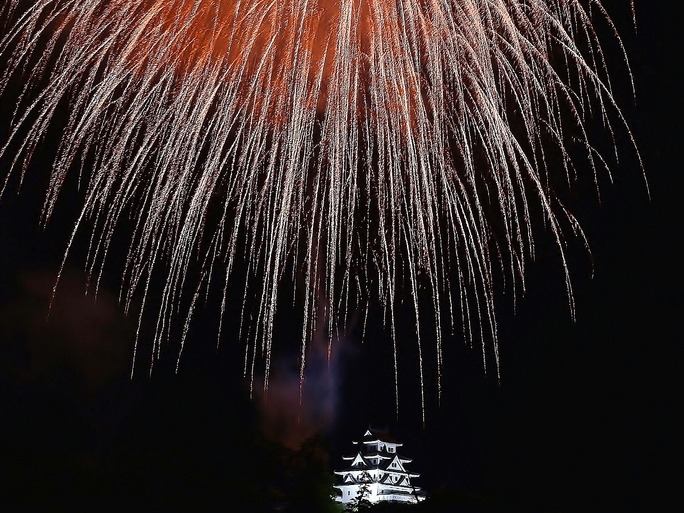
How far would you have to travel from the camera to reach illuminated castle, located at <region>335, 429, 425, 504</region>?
42.1m

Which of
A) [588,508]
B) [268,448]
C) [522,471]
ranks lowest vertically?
[588,508]

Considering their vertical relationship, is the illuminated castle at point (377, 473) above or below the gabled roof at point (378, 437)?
below

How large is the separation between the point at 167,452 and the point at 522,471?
12.2 metres

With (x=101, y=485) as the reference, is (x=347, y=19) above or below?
above

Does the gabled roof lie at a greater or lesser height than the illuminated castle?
greater

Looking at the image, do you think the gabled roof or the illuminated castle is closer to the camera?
the illuminated castle

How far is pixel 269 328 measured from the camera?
4367 millimetres

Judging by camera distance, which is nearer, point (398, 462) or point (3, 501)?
point (3, 501)

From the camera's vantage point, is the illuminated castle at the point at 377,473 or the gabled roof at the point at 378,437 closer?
the illuminated castle at the point at 377,473

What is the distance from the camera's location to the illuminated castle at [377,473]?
138 feet

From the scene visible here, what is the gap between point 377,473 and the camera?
1667 inches

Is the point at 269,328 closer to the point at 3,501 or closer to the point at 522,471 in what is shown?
the point at 3,501

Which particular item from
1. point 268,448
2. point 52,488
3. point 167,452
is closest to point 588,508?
point 52,488

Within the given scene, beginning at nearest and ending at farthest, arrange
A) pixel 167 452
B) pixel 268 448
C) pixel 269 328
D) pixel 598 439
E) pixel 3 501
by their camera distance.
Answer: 1. pixel 269 328
2. pixel 3 501
3. pixel 598 439
4. pixel 167 452
5. pixel 268 448
